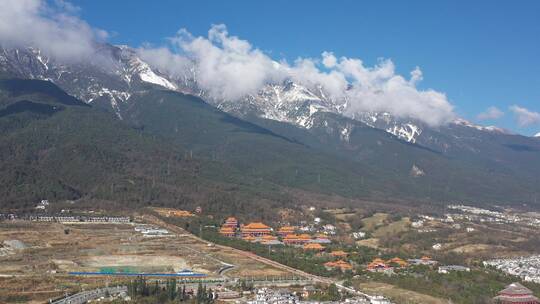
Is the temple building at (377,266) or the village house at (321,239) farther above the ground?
the village house at (321,239)

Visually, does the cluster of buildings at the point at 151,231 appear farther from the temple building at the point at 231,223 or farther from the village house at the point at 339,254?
the village house at the point at 339,254

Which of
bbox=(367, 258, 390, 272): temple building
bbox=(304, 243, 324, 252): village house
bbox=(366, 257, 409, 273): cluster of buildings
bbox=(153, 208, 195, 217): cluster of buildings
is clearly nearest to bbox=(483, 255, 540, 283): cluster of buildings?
bbox=(366, 257, 409, 273): cluster of buildings

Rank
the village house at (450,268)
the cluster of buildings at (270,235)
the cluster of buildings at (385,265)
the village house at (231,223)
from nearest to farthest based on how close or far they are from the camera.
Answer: the village house at (450,268) → the cluster of buildings at (385,265) → the cluster of buildings at (270,235) → the village house at (231,223)

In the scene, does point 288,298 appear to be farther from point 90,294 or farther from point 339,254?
point 339,254

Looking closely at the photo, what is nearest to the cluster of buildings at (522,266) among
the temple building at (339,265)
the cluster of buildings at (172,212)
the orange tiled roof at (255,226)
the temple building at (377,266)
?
the temple building at (377,266)

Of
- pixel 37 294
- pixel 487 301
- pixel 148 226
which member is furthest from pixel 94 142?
pixel 487 301

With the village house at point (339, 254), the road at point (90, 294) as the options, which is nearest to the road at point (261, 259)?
the village house at point (339, 254)

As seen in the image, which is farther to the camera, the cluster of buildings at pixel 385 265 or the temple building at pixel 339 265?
the temple building at pixel 339 265

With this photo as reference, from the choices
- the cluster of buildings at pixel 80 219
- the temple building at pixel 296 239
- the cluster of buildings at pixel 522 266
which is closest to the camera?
the cluster of buildings at pixel 522 266

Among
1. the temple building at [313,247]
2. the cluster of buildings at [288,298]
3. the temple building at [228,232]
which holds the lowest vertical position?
the cluster of buildings at [288,298]

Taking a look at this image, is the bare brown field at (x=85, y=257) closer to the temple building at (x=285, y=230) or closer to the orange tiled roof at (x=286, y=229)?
the temple building at (x=285, y=230)
